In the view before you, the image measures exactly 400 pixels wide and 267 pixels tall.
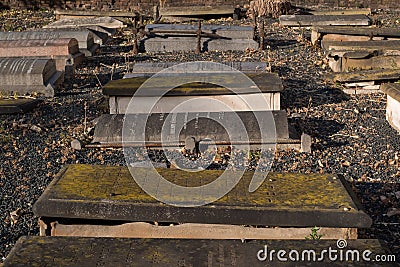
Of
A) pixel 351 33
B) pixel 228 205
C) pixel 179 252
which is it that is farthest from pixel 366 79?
pixel 179 252

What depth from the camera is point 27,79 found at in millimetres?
10109

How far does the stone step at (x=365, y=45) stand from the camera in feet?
38.0

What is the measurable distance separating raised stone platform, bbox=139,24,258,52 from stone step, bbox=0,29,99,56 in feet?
3.97

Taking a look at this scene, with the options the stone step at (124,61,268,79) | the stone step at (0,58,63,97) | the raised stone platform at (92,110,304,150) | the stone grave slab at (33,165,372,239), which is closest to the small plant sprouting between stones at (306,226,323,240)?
the stone grave slab at (33,165,372,239)

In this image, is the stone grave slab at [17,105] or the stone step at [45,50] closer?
the stone grave slab at [17,105]

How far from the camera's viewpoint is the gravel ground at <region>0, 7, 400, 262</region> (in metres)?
5.79

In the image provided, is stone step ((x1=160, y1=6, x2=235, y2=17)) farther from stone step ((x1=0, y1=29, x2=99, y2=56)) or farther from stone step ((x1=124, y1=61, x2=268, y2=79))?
stone step ((x1=124, y1=61, x2=268, y2=79))

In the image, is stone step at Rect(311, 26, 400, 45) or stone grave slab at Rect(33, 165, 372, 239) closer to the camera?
stone grave slab at Rect(33, 165, 372, 239)

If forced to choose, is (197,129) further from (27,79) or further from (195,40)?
(195,40)

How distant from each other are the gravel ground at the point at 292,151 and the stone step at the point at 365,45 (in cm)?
45

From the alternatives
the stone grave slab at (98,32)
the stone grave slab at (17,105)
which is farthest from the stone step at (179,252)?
the stone grave slab at (98,32)

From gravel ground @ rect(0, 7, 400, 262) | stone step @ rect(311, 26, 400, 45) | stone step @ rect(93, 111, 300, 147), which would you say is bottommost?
gravel ground @ rect(0, 7, 400, 262)

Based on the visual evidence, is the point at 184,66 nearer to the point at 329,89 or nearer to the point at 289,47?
the point at 329,89

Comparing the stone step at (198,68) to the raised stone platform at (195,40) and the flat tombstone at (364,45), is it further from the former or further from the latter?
the raised stone platform at (195,40)
